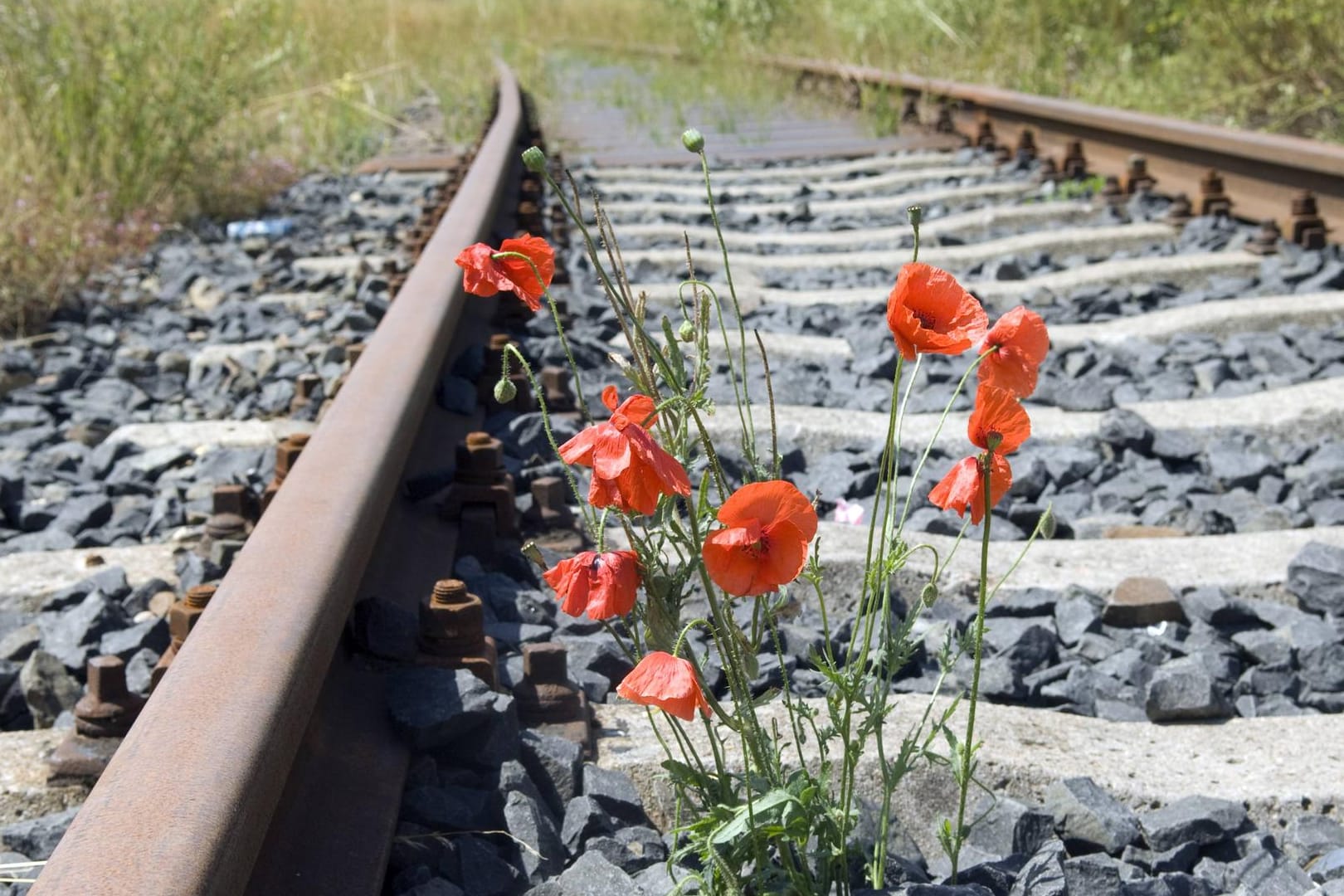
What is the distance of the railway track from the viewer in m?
1.49

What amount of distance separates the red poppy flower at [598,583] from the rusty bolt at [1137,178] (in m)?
5.25

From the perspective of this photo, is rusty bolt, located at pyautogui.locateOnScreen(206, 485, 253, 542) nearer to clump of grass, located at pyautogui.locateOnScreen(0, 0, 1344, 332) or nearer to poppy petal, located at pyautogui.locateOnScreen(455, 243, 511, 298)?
poppy petal, located at pyautogui.locateOnScreen(455, 243, 511, 298)

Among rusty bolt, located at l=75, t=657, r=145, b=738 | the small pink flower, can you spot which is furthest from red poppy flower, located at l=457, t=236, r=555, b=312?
the small pink flower

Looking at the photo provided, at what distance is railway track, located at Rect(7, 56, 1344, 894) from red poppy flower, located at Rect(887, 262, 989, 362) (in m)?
0.58

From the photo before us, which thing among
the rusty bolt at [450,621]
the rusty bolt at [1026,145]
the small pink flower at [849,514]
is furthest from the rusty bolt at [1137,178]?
the rusty bolt at [450,621]

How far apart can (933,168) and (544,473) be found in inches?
192

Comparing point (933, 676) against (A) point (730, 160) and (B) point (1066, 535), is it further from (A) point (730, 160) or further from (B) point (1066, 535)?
(A) point (730, 160)

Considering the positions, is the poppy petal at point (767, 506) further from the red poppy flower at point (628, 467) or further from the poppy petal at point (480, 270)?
the poppy petal at point (480, 270)

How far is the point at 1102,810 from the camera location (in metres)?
1.90

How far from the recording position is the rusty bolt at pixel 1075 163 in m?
6.62

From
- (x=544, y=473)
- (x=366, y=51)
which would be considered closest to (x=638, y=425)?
(x=544, y=473)

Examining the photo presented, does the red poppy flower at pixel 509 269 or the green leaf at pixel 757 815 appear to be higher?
the red poppy flower at pixel 509 269

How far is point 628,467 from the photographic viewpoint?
126 cm

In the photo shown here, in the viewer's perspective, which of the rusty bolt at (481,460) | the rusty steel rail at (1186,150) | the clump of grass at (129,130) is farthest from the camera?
the clump of grass at (129,130)
